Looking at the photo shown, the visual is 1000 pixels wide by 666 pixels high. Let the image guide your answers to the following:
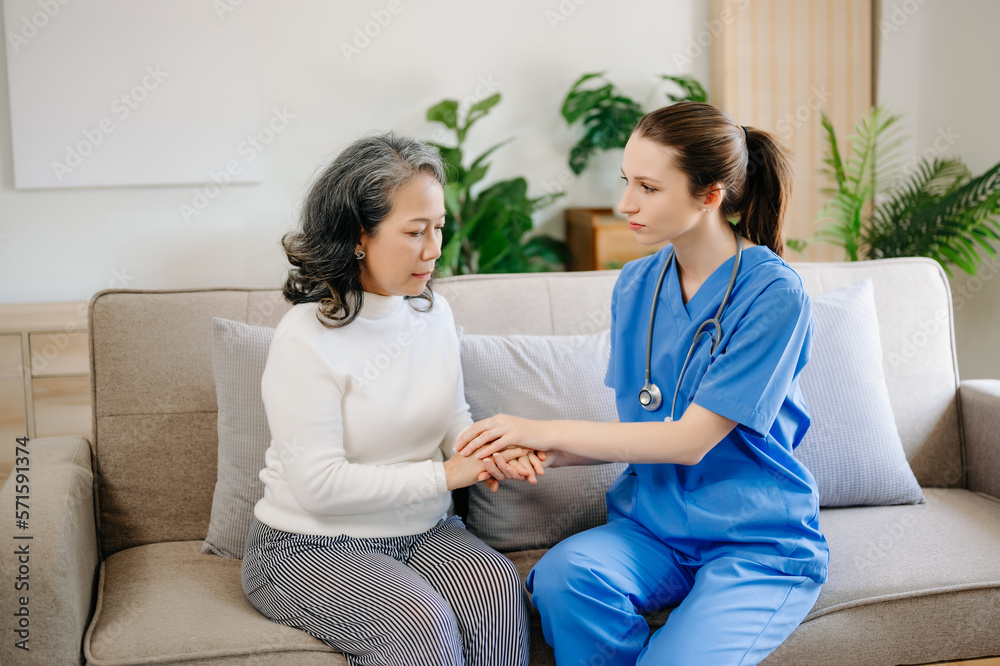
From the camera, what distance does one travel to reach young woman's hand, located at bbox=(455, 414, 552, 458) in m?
1.37

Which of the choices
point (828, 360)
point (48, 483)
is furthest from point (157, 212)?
point (828, 360)

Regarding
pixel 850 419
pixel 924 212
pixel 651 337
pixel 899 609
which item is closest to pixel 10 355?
pixel 651 337

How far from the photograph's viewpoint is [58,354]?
2758 millimetres

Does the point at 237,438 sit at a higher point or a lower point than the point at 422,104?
lower

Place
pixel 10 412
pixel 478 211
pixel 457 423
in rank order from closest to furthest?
Result: pixel 457 423 → pixel 10 412 → pixel 478 211

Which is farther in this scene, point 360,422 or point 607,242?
point 607,242

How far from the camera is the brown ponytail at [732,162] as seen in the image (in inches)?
52.1

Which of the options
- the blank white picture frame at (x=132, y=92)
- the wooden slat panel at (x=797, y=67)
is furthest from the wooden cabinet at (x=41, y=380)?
the wooden slat panel at (x=797, y=67)

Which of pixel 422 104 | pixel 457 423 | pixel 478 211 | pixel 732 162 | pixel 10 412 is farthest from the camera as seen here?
pixel 422 104

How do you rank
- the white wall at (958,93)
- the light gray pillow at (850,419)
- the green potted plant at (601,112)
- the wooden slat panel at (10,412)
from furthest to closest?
1. the green potted plant at (601,112)
2. the white wall at (958,93)
3. the wooden slat panel at (10,412)
4. the light gray pillow at (850,419)

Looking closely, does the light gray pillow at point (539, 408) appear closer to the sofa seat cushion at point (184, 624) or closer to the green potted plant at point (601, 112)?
the sofa seat cushion at point (184, 624)

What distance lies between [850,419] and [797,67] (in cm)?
235

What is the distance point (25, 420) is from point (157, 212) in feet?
3.21

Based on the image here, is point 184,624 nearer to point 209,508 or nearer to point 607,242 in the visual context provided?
point 209,508
